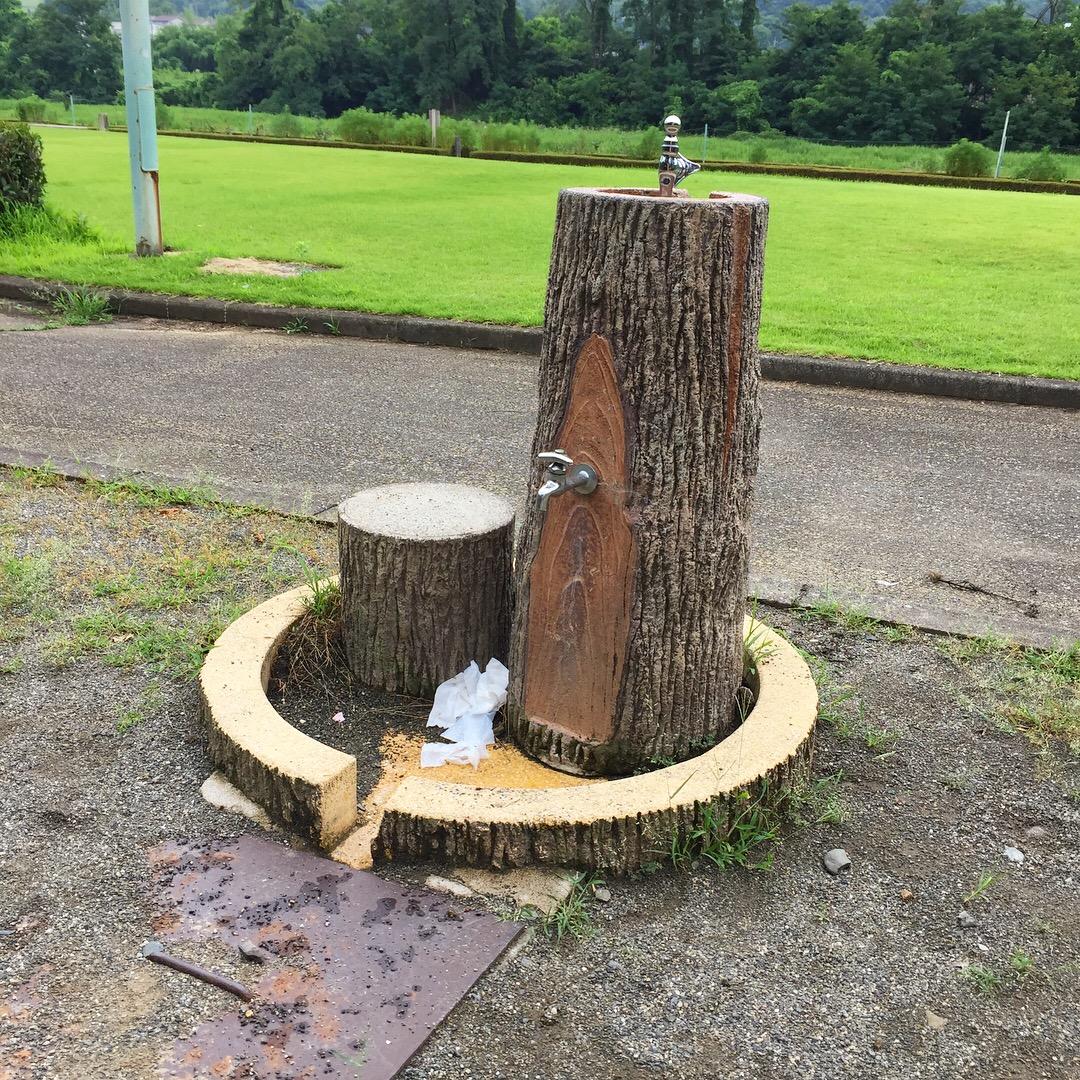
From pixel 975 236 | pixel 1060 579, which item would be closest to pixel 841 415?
pixel 1060 579

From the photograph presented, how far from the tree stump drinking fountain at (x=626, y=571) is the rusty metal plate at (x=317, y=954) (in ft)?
0.45

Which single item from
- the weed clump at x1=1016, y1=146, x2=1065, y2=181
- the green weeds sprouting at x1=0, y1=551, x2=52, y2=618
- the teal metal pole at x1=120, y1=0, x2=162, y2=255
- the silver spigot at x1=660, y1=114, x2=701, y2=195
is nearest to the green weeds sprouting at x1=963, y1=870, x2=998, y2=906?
the silver spigot at x1=660, y1=114, x2=701, y2=195

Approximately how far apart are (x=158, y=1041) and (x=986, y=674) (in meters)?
2.50

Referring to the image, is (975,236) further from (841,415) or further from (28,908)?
(28,908)

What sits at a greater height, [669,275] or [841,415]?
[669,275]

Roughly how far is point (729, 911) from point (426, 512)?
139 centimetres

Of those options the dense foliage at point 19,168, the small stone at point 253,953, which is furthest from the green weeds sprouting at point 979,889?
the dense foliage at point 19,168

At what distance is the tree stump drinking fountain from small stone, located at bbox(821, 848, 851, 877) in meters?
0.21

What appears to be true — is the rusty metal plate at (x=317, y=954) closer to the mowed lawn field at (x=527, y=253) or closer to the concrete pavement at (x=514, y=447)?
the concrete pavement at (x=514, y=447)

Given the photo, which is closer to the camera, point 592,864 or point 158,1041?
point 158,1041

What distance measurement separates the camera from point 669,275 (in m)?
2.34

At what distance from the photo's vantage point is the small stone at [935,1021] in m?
2.01

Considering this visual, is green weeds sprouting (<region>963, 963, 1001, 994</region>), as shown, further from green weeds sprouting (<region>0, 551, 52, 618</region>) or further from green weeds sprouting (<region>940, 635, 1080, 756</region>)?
green weeds sprouting (<region>0, 551, 52, 618</region>)

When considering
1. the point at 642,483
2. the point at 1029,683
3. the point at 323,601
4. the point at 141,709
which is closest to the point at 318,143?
the point at 323,601
